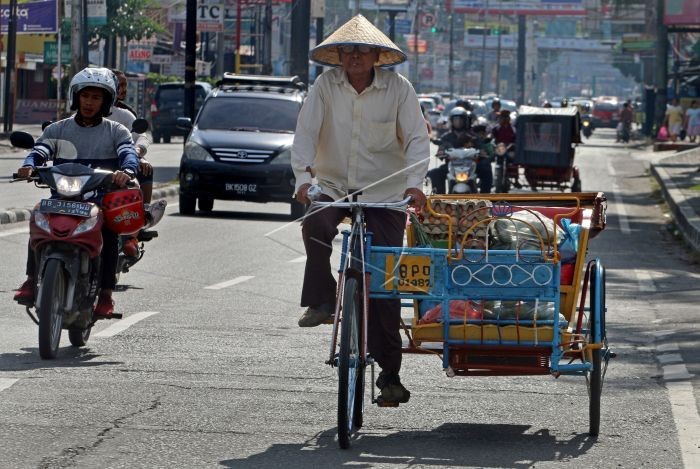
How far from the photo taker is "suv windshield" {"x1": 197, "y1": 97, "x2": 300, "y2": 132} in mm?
23141

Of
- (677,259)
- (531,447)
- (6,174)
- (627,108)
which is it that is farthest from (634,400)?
(627,108)

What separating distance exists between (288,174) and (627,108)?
47996 mm

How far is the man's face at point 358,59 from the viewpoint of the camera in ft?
23.8

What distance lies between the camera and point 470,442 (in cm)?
693

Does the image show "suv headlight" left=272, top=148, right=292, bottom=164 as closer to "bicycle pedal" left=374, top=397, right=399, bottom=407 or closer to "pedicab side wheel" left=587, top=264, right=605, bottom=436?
"pedicab side wheel" left=587, top=264, right=605, bottom=436

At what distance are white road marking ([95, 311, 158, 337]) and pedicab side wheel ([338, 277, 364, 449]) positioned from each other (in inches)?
143

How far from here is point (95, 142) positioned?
31.2 ft

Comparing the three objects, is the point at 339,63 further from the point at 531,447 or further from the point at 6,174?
the point at 6,174

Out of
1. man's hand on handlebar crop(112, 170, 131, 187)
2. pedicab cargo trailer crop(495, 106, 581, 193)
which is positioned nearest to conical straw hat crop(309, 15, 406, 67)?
man's hand on handlebar crop(112, 170, 131, 187)

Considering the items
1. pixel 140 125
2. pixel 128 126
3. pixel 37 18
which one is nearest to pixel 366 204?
pixel 140 125

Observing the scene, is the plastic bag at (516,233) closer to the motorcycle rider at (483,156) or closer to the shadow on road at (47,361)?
the shadow on road at (47,361)

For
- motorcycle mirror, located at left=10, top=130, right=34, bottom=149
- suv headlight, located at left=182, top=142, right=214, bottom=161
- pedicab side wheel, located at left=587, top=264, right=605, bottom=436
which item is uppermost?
motorcycle mirror, located at left=10, top=130, right=34, bottom=149

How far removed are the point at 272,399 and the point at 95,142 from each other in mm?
2493

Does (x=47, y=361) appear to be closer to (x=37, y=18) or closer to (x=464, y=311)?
(x=464, y=311)
